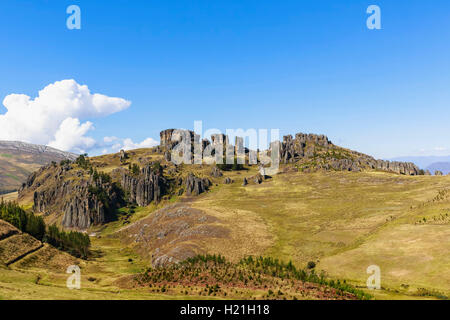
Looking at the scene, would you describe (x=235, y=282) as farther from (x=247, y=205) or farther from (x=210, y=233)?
(x=247, y=205)

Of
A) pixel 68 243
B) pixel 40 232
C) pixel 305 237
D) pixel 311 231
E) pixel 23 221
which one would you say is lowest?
pixel 68 243

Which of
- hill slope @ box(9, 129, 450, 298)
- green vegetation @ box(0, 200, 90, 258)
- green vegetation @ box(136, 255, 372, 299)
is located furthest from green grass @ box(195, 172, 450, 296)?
green vegetation @ box(0, 200, 90, 258)

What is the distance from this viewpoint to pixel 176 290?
198ft

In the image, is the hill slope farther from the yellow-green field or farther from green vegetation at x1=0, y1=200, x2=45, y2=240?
green vegetation at x1=0, y1=200, x2=45, y2=240

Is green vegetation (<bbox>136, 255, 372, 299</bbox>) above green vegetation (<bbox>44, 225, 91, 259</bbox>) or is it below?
above

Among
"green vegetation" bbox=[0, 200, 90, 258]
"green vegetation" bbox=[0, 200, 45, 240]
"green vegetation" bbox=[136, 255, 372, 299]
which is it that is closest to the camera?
"green vegetation" bbox=[136, 255, 372, 299]

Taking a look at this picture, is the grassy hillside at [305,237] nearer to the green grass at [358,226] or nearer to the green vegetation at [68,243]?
the green grass at [358,226]

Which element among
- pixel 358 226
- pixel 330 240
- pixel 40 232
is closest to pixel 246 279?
pixel 330 240

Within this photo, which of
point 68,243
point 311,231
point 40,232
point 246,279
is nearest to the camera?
point 246,279

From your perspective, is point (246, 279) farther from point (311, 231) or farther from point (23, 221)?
point (23, 221)

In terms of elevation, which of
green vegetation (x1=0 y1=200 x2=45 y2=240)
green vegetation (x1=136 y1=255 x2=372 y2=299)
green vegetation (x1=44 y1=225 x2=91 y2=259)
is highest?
green vegetation (x1=0 y1=200 x2=45 y2=240)

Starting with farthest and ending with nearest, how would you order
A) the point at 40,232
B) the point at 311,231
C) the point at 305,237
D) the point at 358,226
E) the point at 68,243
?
the point at 68,243, the point at 40,232, the point at 311,231, the point at 305,237, the point at 358,226
